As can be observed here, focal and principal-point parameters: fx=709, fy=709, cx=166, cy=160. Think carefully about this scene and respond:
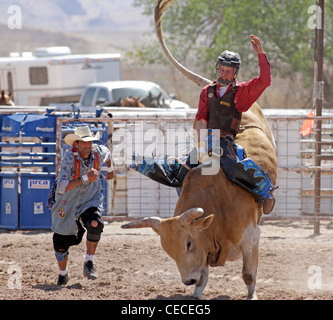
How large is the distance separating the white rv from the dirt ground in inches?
494

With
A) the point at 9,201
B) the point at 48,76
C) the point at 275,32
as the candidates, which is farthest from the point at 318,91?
the point at 275,32

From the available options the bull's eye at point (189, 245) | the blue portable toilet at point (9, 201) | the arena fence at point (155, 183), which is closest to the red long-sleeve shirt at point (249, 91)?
the bull's eye at point (189, 245)

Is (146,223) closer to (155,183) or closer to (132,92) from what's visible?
(155,183)

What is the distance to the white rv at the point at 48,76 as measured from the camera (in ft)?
75.5

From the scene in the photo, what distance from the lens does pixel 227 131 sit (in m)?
7.03

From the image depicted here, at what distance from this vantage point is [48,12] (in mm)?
118250

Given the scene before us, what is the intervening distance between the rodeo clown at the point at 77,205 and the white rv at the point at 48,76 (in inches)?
616

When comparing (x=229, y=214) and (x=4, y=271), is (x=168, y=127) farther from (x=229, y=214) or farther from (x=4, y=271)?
(x=229, y=214)

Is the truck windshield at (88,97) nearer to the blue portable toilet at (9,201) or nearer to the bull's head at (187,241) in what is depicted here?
the blue portable toilet at (9,201)

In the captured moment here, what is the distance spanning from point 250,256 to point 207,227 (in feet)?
2.58

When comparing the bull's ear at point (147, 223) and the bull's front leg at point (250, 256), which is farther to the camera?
the bull's front leg at point (250, 256)

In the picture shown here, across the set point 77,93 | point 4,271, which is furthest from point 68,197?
point 77,93

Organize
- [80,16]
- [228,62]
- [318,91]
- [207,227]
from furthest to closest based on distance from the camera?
1. [80,16]
2. [318,91]
3. [228,62]
4. [207,227]

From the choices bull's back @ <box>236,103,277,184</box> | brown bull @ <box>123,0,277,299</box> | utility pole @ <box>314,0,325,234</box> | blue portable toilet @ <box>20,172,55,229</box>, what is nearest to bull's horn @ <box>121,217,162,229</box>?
brown bull @ <box>123,0,277,299</box>
